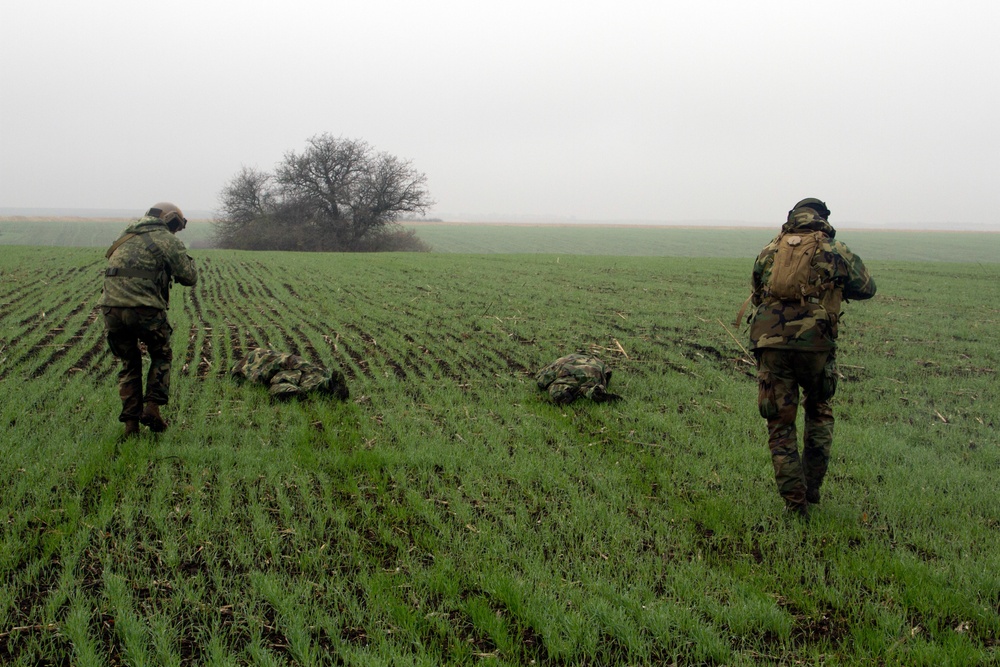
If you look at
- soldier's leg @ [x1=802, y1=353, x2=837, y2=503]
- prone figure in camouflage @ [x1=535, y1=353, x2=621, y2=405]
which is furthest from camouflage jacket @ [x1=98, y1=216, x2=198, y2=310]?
soldier's leg @ [x1=802, y1=353, x2=837, y2=503]

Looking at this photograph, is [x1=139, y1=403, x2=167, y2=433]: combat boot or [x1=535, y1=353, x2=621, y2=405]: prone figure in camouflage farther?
[x1=535, y1=353, x2=621, y2=405]: prone figure in camouflage

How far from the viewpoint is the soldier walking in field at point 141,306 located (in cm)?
568

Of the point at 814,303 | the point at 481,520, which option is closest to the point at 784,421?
the point at 814,303

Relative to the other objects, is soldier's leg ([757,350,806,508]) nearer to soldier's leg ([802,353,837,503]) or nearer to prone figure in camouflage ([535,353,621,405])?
soldier's leg ([802,353,837,503])

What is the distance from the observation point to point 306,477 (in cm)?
520

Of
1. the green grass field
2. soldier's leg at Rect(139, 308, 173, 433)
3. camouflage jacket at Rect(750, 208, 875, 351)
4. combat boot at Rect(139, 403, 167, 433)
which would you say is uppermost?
camouflage jacket at Rect(750, 208, 875, 351)

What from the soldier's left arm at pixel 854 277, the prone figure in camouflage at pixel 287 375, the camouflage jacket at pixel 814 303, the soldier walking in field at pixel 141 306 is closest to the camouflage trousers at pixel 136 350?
the soldier walking in field at pixel 141 306

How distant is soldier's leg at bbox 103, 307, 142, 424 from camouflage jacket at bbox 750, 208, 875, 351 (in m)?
5.45

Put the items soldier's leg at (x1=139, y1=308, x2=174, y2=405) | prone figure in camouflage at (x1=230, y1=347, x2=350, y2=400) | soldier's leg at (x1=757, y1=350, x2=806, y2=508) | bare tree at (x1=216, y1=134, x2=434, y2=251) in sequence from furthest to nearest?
bare tree at (x1=216, y1=134, x2=434, y2=251) → prone figure in camouflage at (x1=230, y1=347, x2=350, y2=400) → soldier's leg at (x1=139, y1=308, x2=174, y2=405) → soldier's leg at (x1=757, y1=350, x2=806, y2=508)

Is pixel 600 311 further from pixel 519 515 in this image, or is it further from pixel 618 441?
pixel 519 515

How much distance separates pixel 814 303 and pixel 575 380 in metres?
3.63

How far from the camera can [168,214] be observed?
237 inches

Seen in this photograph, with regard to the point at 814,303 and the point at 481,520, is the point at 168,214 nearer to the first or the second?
the point at 481,520

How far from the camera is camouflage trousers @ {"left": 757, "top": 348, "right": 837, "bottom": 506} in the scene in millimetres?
4523
